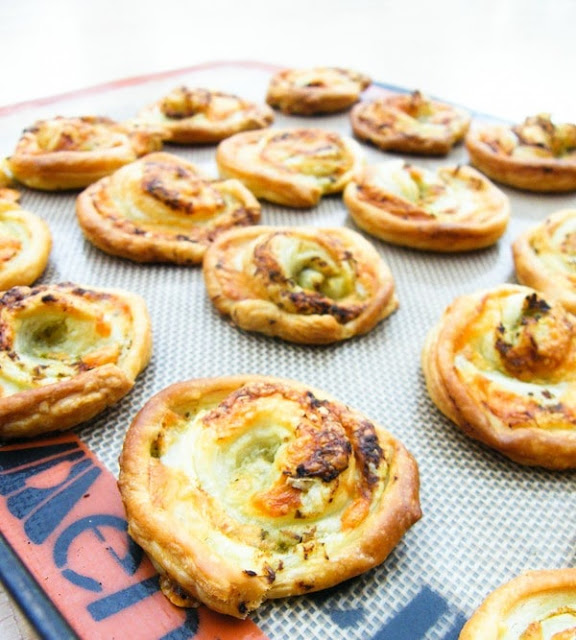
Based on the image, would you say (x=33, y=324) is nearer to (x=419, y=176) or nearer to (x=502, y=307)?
(x=502, y=307)

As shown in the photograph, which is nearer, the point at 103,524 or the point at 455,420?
the point at 103,524

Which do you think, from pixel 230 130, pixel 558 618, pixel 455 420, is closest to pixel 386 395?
pixel 455 420

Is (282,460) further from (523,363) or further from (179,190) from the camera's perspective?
(179,190)

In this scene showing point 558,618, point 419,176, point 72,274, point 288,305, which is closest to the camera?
point 558,618

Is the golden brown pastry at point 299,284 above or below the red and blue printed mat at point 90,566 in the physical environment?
above

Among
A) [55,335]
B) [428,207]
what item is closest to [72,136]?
[55,335]

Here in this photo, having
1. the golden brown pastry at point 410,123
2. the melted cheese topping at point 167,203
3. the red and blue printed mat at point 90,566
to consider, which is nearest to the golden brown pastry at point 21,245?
the melted cheese topping at point 167,203

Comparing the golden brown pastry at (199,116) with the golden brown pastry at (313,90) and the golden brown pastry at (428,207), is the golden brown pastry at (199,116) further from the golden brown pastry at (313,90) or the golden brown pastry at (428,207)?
the golden brown pastry at (428,207)
